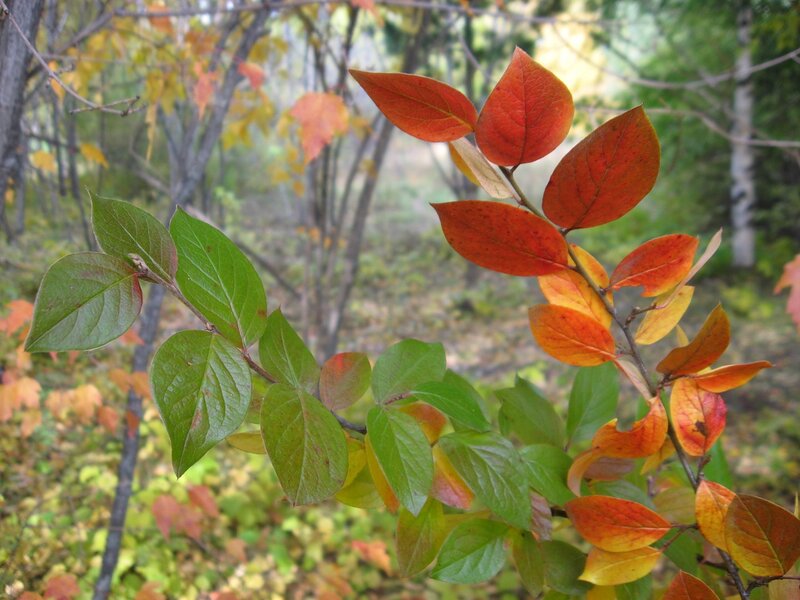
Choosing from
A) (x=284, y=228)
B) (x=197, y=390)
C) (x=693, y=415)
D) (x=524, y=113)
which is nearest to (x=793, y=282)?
(x=693, y=415)

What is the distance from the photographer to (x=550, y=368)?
11.4ft

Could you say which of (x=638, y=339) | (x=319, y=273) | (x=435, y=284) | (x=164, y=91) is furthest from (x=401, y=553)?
(x=435, y=284)

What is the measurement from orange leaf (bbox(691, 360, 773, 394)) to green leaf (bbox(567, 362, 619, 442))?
113 mm

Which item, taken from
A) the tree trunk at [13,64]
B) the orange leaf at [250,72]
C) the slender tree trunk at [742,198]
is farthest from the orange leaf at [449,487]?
the slender tree trunk at [742,198]

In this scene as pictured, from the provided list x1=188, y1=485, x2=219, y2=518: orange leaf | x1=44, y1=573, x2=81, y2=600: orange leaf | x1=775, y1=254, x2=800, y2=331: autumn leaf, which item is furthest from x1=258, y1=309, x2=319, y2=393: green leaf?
x1=775, y1=254, x2=800, y2=331: autumn leaf

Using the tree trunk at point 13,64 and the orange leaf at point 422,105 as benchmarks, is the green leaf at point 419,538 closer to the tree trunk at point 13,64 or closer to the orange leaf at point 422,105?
the orange leaf at point 422,105

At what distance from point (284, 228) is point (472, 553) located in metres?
6.42

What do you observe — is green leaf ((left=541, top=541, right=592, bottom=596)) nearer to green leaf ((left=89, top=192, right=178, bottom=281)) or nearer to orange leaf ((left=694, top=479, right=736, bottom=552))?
orange leaf ((left=694, top=479, right=736, bottom=552))

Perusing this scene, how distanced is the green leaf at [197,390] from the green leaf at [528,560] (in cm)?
21

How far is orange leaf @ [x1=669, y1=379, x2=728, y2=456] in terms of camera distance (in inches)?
11.5

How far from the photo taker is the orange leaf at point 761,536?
0.84 feet

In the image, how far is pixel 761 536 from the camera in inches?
10.3

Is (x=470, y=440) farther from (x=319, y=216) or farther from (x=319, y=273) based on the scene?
(x=319, y=216)

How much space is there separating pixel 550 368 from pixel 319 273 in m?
1.87
